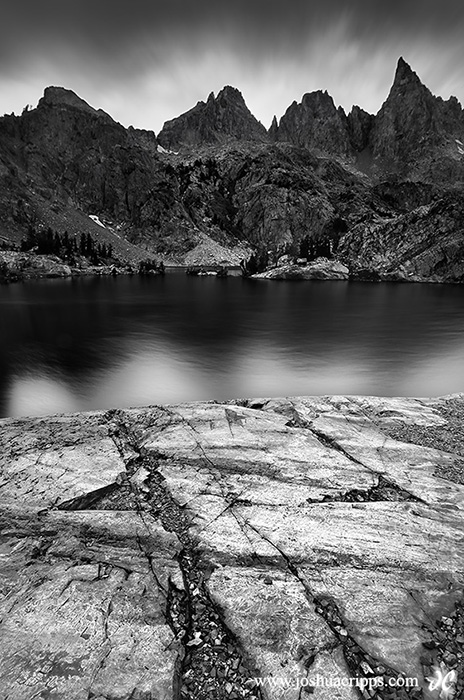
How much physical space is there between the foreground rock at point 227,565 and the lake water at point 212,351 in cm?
976

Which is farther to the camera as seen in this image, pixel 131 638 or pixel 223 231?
pixel 223 231

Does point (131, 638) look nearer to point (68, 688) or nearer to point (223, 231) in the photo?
point (68, 688)

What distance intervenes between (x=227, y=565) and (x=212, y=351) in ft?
73.5

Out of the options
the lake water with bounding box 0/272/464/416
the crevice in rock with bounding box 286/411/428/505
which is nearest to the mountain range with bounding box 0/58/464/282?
the lake water with bounding box 0/272/464/416

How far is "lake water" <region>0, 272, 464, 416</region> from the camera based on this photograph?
64.5 feet

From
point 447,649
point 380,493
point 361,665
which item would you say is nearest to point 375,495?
point 380,493

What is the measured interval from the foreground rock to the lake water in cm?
976

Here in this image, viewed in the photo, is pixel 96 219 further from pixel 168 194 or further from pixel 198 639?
pixel 198 639

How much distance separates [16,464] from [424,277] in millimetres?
97910

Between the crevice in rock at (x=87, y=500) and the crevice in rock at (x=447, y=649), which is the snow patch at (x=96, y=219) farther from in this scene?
the crevice in rock at (x=447, y=649)

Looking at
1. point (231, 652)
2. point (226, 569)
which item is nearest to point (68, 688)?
point (231, 652)

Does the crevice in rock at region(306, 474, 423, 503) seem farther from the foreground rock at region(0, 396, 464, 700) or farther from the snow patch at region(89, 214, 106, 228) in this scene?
the snow patch at region(89, 214, 106, 228)

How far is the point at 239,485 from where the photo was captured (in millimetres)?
7820

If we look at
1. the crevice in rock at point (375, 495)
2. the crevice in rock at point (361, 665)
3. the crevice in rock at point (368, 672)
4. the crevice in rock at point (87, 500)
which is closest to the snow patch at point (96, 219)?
the crevice in rock at point (87, 500)
